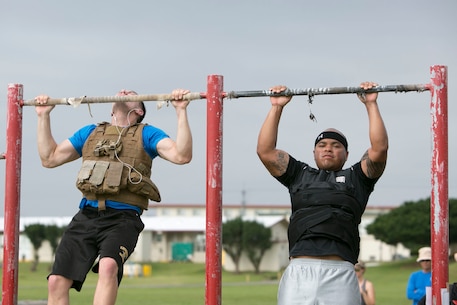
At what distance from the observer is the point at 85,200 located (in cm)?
819

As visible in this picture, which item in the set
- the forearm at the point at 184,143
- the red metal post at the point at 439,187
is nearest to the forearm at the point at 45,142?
the forearm at the point at 184,143

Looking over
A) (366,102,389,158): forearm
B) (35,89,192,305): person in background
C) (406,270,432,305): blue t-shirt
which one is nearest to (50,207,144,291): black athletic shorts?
(35,89,192,305): person in background

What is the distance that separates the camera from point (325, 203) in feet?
23.6

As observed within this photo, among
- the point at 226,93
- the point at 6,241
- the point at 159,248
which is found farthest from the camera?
the point at 159,248

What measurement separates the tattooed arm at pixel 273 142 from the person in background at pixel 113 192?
612 millimetres

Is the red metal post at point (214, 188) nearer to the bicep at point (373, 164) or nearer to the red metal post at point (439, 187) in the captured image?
the bicep at point (373, 164)

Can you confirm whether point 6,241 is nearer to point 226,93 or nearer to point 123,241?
point 123,241

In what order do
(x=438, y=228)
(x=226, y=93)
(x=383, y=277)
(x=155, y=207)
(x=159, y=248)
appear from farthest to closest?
(x=155, y=207), (x=159, y=248), (x=383, y=277), (x=226, y=93), (x=438, y=228)

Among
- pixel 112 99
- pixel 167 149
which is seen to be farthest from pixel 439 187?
pixel 112 99

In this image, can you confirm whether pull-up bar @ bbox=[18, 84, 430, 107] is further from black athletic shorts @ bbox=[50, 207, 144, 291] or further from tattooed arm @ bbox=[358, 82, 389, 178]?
black athletic shorts @ bbox=[50, 207, 144, 291]

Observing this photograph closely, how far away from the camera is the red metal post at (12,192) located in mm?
8531

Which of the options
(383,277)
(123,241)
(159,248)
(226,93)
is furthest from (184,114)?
(159,248)

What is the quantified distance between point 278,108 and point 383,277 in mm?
69589

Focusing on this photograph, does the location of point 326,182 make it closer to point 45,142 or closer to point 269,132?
point 269,132
